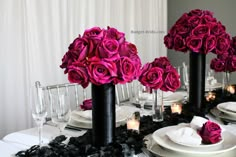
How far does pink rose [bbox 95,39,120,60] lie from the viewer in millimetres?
1139

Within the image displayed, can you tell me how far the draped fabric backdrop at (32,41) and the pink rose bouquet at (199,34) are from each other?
4.49 feet

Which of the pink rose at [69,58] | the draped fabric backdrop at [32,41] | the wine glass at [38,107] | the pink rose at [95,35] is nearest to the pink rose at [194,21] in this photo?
the pink rose at [95,35]

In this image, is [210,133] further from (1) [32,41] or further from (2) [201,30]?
(1) [32,41]

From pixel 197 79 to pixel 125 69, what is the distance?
76 centimetres

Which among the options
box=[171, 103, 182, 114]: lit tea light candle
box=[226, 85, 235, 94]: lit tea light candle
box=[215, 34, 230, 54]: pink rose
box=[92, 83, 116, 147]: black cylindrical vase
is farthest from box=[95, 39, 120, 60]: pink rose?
box=[226, 85, 235, 94]: lit tea light candle

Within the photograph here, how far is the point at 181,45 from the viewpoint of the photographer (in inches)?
67.5

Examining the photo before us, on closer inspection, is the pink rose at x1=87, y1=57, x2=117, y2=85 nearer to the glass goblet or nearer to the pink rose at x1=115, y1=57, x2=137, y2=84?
the pink rose at x1=115, y1=57, x2=137, y2=84

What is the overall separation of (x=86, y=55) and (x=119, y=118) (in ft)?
1.60

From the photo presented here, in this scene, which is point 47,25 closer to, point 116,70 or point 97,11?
point 97,11

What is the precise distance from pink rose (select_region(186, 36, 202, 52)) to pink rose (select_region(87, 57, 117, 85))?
68 centimetres

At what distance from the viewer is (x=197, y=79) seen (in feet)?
5.89

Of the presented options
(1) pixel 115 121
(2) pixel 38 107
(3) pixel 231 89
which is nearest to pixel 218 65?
(3) pixel 231 89

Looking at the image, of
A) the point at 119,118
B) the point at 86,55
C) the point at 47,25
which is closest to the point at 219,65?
the point at 119,118

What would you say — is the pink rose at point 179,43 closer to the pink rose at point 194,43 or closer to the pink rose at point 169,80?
the pink rose at point 194,43
